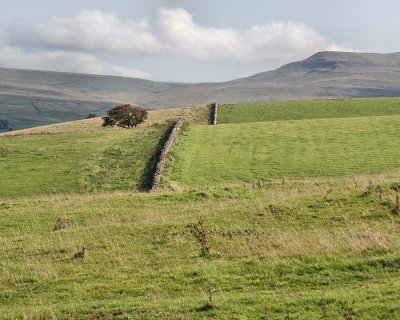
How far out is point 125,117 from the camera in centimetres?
9175

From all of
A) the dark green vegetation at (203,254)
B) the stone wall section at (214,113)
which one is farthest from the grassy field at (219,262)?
the stone wall section at (214,113)

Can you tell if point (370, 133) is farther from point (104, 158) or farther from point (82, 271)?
point (82, 271)

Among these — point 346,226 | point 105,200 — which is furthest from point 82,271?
point 105,200

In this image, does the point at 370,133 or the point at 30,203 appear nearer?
the point at 30,203

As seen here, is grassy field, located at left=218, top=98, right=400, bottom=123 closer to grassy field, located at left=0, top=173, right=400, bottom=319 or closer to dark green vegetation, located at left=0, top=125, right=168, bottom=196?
dark green vegetation, located at left=0, top=125, right=168, bottom=196

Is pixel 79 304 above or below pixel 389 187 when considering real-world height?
below

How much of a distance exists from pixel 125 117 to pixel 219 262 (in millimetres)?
77031

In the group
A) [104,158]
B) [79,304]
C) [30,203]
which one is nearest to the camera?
[79,304]

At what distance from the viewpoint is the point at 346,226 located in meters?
20.7

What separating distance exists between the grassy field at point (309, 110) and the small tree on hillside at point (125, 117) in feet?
51.0

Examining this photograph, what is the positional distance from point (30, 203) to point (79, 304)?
2143 cm

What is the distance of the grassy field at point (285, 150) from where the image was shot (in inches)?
1800

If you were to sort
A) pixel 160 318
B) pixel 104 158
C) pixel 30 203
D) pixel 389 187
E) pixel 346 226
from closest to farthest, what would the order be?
pixel 160 318 < pixel 346 226 < pixel 389 187 < pixel 30 203 < pixel 104 158

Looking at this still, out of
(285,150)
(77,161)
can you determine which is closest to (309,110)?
(285,150)
